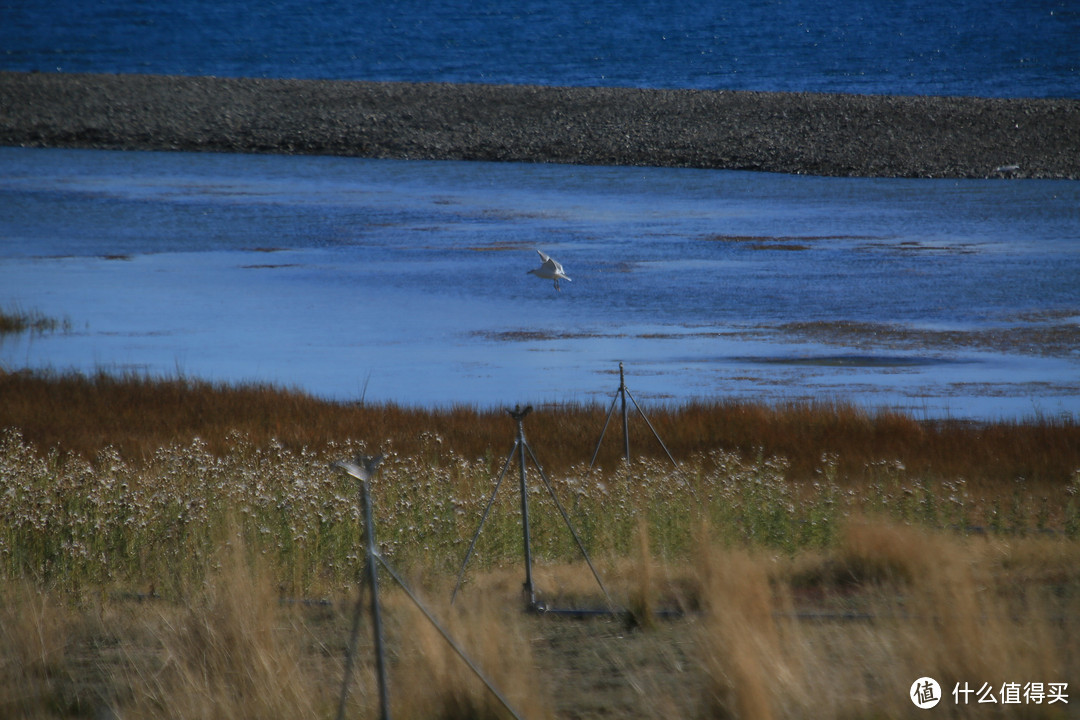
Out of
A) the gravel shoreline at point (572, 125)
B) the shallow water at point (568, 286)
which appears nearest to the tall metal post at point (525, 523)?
the shallow water at point (568, 286)

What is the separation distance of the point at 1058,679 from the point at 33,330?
1741 cm

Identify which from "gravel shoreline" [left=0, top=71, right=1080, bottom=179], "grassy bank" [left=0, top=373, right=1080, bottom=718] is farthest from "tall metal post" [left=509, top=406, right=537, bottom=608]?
"gravel shoreline" [left=0, top=71, right=1080, bottom=179]

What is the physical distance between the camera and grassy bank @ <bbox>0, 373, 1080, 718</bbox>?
4918mm

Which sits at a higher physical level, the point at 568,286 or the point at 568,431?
the point at 568,286

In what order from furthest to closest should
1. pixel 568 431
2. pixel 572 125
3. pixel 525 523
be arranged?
1. pixel 572 125
2. pixel 568 431
3. pixel 525 523

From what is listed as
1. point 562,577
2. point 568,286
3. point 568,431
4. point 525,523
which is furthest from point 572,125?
point 525,523

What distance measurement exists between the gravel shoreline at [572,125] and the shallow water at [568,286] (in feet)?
14.4

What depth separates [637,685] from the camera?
16.4ft

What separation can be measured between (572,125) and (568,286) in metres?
27.0

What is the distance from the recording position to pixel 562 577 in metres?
7.18

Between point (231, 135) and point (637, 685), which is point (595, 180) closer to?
point (231, 135)

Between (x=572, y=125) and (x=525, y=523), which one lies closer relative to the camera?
(x=525, y=523)

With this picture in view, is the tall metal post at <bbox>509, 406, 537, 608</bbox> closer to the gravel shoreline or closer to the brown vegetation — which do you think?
the brown vegetation

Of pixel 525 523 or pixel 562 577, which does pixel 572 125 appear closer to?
pixel 562 577
